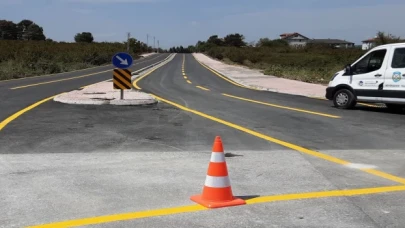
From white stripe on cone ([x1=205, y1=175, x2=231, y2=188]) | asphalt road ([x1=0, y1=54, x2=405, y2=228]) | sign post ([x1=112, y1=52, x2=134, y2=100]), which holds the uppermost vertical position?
sign post ([x1=112, y1=52, x2=134, y2=100])

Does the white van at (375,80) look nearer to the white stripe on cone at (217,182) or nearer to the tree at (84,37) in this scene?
the white stripe on cone at (217,182)

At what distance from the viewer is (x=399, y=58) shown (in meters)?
13.1

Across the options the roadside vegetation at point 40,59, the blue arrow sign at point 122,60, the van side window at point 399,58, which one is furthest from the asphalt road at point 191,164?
the roadside vegetation at point 40,59

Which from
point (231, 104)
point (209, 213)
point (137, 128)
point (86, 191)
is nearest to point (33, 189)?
point (86, 191)

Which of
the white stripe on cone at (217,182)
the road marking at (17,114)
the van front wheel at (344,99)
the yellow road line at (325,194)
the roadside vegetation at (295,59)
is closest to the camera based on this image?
the white stripe on cone at (217,182)

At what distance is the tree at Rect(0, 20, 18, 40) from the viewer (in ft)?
487

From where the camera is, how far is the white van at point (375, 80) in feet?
42.7

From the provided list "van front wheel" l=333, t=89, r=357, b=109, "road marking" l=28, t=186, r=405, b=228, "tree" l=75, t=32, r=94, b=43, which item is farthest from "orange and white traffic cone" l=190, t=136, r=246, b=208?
"tree" l=75, t=32, r=94, b=43

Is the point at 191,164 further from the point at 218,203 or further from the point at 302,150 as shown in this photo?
the point at 302,150

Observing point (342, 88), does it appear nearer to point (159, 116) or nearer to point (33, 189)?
point (159, 116)

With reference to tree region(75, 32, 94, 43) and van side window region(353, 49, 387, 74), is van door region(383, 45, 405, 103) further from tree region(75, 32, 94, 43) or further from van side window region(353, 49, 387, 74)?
tree region(75, 32, 94, 43)

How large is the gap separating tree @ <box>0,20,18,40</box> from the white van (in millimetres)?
149366

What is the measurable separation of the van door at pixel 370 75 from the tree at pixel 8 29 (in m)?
150

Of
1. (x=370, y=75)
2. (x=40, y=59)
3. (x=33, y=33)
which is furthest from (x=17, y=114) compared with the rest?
(x=33, y=33)
